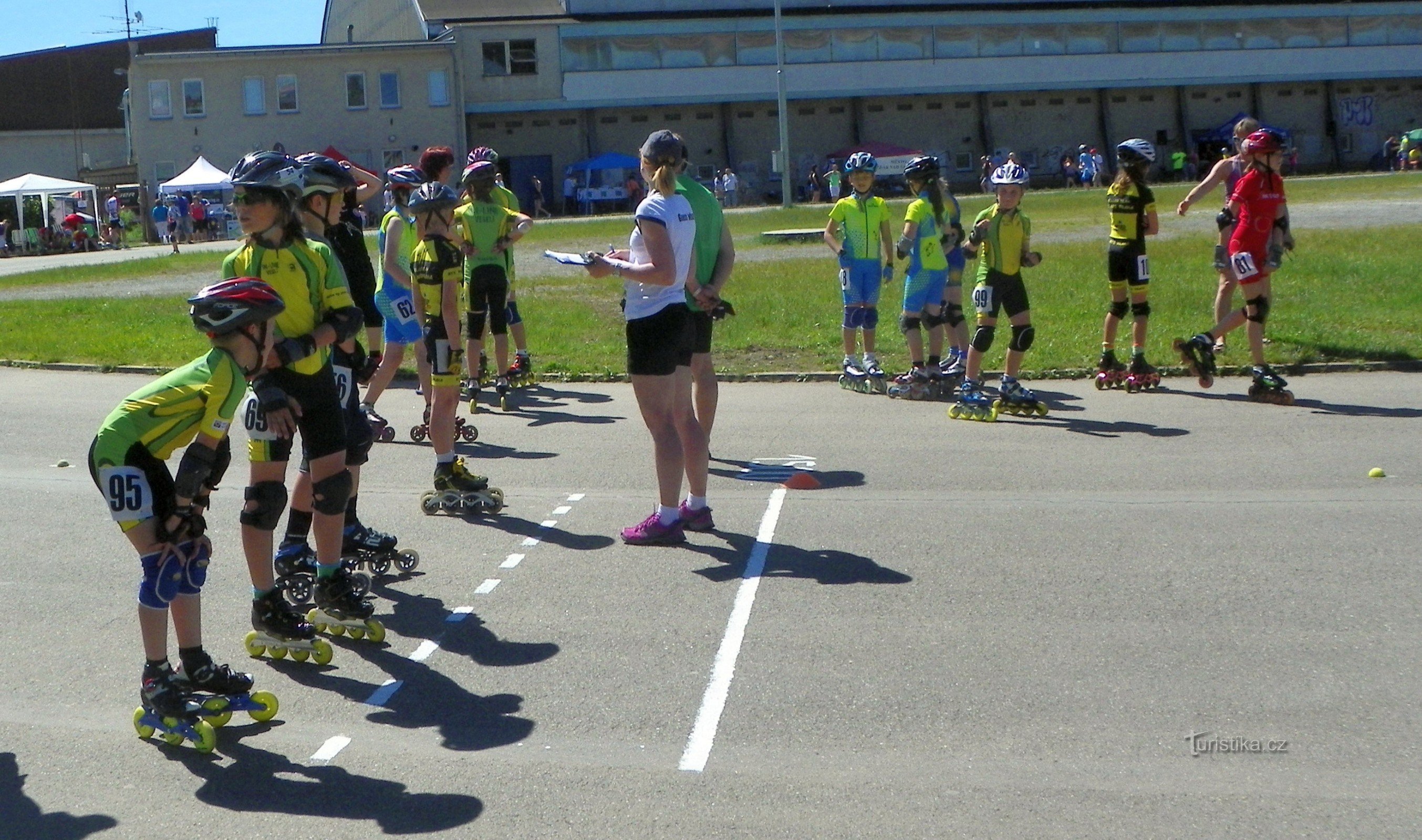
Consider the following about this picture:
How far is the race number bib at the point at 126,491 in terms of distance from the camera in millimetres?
4930

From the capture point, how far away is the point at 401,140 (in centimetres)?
6328

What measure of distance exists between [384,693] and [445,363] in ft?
11.4

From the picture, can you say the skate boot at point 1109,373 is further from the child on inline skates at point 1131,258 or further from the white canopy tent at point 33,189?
the white canopy tent at point 33,189

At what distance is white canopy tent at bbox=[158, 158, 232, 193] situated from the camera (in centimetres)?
4853

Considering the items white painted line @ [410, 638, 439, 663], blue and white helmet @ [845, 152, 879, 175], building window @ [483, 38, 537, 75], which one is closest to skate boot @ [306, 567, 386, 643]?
white painted line @ [410, 638, 439, 663]

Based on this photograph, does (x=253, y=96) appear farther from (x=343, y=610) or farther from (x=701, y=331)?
(x=343, y=610)

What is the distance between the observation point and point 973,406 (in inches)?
465

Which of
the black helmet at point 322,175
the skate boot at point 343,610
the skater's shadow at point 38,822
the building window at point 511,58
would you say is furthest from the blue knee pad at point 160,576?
the building window at point 511,58

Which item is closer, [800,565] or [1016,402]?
[800,565]

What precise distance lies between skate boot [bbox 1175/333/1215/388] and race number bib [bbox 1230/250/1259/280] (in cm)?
67

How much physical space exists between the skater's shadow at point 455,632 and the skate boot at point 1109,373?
8.01m

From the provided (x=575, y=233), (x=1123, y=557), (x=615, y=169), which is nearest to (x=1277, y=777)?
(x=1123, y=557)

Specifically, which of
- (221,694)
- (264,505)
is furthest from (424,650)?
(221,694)

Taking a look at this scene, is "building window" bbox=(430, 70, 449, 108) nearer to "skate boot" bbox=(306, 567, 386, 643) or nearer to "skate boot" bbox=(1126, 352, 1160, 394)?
"skate boot" bbox=(1126, 352, 1160, 394)
